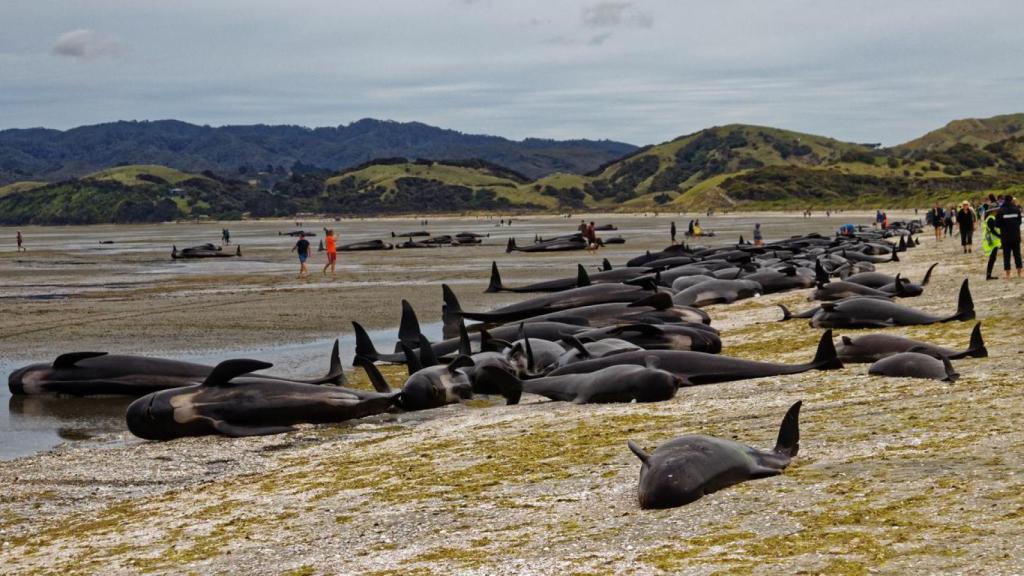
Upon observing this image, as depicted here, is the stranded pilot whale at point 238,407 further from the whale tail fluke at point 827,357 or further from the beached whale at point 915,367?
the beached whale at point 915,367

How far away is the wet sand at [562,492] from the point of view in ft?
18.9

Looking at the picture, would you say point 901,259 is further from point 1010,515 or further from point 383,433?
point 1010,515

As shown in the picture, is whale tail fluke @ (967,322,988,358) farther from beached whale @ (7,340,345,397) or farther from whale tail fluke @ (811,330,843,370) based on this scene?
beached whale @ (7,340,345,397)

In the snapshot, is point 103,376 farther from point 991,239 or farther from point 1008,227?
point 991,239

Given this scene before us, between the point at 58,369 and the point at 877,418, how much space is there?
10.9 metres

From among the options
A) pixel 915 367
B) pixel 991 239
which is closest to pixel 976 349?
pixel 915 367

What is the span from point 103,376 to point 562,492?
30.6 ft

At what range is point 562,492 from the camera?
24.7 feet

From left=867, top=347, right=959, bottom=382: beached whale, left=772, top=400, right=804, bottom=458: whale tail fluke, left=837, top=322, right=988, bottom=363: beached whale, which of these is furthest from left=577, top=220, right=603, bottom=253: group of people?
left=772, top=400, right=804, bottom=458: whale tail fluke

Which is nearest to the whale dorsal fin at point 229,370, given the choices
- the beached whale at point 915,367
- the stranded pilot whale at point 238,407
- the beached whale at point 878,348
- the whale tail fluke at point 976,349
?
the stranded pilot whale at point 238,407

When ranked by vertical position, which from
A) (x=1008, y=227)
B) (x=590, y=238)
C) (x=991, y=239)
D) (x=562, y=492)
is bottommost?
(x=562, y=492)

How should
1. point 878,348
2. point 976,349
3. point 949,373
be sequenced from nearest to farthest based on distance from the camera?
point 949,373 → point 976,349 → point 878,348

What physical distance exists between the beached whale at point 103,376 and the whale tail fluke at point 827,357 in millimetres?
6205

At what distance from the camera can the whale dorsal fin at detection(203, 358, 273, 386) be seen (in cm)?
1173
